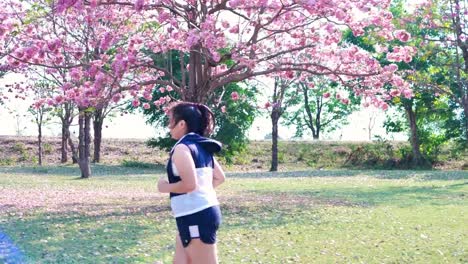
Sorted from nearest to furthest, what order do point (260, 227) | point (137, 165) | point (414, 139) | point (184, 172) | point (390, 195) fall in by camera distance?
point (184, 172) < point (260, 227) < point (390, 195) < point (137, 165) < point (414, 139)

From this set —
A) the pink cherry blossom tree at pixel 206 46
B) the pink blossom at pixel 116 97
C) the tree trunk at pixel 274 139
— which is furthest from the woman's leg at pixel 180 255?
the tree trunk at pixel 274 139

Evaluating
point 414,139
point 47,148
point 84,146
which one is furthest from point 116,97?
point 47,148

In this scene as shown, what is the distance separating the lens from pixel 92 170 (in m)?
30.7

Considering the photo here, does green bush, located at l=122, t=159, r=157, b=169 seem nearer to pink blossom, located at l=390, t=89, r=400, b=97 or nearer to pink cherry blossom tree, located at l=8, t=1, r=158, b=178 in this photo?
pink cherry blossom tree, located at l=8, t=1, r=158, b=178

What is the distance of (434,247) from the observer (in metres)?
8.40

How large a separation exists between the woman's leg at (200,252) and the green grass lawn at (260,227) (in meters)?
3.31

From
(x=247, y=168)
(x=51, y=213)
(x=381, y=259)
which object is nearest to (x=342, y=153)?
(x=247, y=168)

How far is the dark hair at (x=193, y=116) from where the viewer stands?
13.3 ft

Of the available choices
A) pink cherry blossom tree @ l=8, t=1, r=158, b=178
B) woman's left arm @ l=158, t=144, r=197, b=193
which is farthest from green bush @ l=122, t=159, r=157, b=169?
woman's left arm @ l=158, t=144, r=197, b=193

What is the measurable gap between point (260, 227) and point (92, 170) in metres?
21.8

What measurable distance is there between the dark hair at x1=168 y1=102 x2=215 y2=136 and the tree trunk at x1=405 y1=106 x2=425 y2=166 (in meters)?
34.7

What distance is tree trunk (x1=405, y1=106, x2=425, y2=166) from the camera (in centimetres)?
3733

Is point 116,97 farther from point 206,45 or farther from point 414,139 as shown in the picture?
point 414,139

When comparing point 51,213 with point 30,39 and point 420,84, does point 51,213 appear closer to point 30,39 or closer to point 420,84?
point 30,39
